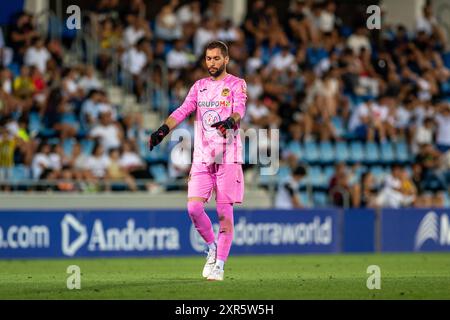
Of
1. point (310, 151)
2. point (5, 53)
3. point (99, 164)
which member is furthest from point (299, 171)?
point (5, 53)

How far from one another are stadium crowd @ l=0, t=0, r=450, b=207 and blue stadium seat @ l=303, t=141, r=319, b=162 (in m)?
0.05

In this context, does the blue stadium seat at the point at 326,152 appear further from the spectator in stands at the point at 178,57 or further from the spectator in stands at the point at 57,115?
the spectator in stands at the point at 57,115

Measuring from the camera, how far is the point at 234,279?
1419 cm

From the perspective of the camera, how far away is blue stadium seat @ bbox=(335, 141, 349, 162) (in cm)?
2705

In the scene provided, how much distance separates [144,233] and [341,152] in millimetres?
6122

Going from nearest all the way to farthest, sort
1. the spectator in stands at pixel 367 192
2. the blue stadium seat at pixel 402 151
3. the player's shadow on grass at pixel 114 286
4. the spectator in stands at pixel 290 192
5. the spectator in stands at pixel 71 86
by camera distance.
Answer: the player's shadow on grass at pixel 114 286 < the spectator in stands at pixel 71 86 < the spectator in stands at pixel 290 192 < the spectator in stands at pixel 367 192 < the blue stadium seat at pixel 402 151

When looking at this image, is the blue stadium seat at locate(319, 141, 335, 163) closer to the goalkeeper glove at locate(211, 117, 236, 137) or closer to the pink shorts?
the pink shorts

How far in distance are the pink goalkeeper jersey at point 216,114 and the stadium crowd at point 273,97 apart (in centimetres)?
874

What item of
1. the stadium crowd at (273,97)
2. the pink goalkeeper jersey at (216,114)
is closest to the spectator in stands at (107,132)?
the stadium crowd at (273,97)

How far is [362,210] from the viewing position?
82.3 ft

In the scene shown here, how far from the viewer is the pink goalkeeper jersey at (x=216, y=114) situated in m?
13.6

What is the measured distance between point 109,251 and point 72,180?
4.94 ft

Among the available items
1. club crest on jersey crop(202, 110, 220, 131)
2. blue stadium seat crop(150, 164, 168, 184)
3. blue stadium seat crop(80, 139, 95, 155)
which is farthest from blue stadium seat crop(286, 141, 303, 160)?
club crest on jersey crop(202, 110, 220, 131)
